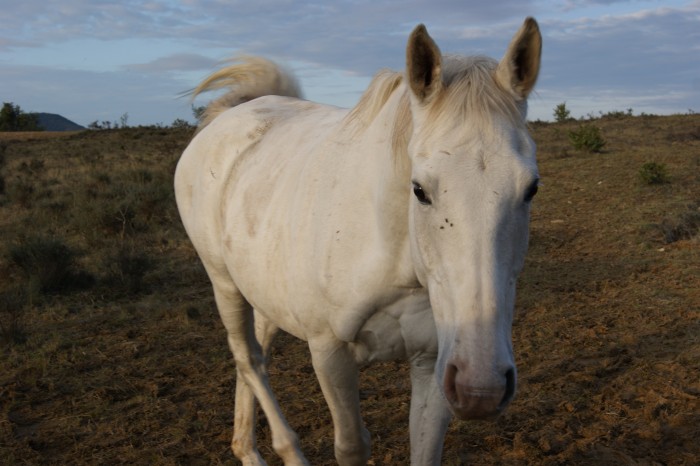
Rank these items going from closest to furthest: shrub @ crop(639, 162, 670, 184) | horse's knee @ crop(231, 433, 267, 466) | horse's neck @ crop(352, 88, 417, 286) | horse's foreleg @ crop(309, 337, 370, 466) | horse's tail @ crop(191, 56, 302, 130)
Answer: horse's neck @ crop(352, 88, 417, 286), horse's foreleg @ crop(309, 337, 370, 466), horse's knee @ crop(231, 433, 267, 466), horse's tail @ crop(191, 56, 302, 130), shrub @ crop(639, 162, 670, 184)

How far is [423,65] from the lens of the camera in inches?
80.1

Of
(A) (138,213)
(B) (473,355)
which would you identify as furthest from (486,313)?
(A) (138,213)

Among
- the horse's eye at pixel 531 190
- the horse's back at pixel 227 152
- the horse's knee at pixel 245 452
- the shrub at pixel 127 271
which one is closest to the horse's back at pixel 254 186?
the horse's back at pixel 227 152

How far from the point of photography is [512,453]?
3414 mm

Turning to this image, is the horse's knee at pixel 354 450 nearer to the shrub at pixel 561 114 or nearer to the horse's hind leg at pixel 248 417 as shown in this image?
the horse's hind leg at pixel 248 417

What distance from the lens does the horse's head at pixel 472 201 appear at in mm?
1716

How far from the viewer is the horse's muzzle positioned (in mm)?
1673

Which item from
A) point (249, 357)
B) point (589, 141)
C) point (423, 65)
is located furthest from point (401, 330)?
point (589, 141)

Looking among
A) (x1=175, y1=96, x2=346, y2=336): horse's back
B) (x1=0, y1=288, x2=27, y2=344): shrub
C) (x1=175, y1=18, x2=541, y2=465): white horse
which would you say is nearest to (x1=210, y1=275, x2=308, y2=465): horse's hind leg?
(x1=175, y1=18, x2=541, y2=465): white horse

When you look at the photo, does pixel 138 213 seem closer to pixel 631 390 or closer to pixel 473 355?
pixel 631 390

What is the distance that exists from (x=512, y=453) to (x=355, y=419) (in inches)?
42.2

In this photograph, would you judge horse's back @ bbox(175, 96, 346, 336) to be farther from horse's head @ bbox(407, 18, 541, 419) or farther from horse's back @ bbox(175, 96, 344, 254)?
horse's head @ bbox(407, 18, 541, 419)

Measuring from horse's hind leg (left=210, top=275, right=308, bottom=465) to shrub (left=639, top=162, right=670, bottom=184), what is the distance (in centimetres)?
802

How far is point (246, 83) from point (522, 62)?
275 centimetres
